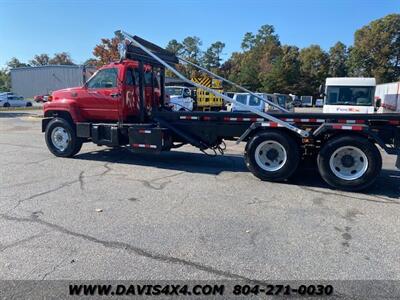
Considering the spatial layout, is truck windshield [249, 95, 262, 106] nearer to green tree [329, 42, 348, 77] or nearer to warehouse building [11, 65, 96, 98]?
warehouse building [11, 65, 96, 98]

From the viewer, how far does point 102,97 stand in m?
8.75

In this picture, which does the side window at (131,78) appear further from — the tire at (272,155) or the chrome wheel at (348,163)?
the chrome wheel at (348,163)

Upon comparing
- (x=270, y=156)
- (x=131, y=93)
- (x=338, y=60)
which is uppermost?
(x=338, y=60)

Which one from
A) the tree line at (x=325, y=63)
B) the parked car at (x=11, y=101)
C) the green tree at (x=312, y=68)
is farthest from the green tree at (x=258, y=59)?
the parked car at (x=11, y=101)

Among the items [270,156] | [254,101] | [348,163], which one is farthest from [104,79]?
[254,101]

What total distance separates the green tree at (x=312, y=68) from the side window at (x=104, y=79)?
59858 mm

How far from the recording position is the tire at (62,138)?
30.1 feet

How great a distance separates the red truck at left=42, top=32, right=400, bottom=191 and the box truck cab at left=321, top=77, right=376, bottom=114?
319 inches

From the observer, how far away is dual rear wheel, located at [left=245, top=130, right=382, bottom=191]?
6211 mm

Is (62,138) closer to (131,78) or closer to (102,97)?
(102,97)

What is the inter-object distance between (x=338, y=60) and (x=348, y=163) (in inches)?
3031

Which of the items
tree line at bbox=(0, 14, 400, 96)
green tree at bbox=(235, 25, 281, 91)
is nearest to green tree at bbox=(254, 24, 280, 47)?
green tree at bbox=(235, 25, 281, 91)

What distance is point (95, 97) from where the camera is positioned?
8.81 meters

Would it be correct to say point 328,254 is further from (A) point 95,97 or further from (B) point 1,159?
(B) point 1,159
